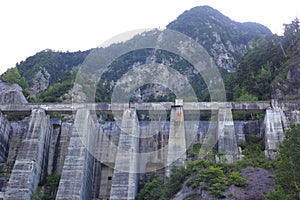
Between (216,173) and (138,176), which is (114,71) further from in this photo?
(216,173)

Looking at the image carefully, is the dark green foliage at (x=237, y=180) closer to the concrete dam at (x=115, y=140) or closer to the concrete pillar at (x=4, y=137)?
the concrete dam at (x=115, y=140)

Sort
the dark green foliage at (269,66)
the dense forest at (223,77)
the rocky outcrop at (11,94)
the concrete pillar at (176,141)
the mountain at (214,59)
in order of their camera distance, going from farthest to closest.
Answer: the mountain at (214,59) < the rocky outcrop at (11,94) < the dark green foliage at (269,66) < the concrete pillar at (176,141) < the dense forest at (223,77)

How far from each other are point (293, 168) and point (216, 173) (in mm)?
6680

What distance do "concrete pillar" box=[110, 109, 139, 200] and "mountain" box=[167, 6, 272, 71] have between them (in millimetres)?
43917

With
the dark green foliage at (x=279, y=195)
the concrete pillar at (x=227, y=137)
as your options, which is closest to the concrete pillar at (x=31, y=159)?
the concrete pillar at (x=227, y=137)

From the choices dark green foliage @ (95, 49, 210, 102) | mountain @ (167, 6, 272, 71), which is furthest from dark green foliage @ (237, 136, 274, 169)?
mountain @ (167, 6, 272, 71)

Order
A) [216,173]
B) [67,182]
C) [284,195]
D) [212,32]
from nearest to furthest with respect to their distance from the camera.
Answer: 1. [284,195]
2. [216,173]
3. [67,182]
4. [212,32]

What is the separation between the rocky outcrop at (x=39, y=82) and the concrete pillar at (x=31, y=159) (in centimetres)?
2660

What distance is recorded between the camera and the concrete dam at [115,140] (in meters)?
30.9

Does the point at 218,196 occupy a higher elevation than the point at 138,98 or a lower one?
lower

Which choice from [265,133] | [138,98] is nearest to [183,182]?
[265,133]

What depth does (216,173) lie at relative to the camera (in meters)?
25.5

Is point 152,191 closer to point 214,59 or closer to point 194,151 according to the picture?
point 194,151

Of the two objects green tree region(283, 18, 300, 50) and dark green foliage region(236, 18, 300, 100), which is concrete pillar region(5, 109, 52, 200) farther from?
green tree region(283, 18, 300, 50)
